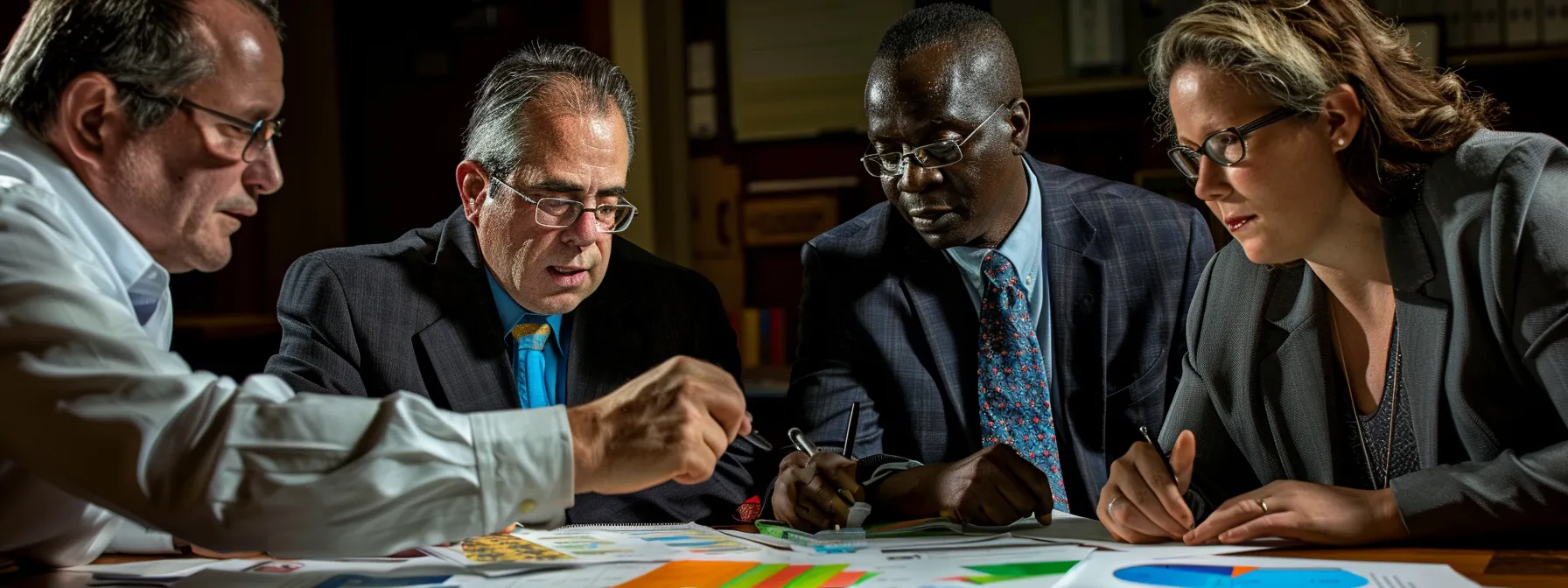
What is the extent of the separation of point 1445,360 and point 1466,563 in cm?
33

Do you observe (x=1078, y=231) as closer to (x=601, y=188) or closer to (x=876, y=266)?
A: (x=876, y=266)

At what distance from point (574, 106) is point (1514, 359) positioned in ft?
4.72

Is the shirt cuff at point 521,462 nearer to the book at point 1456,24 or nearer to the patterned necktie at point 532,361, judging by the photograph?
the patterned necktie at point 532,361

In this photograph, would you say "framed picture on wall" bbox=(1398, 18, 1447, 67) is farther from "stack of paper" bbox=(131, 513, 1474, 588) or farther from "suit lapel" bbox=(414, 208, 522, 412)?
"suit lapel" bbox=(414, 208, 522, 412)

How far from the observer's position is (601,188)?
211 cm

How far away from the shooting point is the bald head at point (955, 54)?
2.22 meters

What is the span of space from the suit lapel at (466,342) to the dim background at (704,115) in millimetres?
1789

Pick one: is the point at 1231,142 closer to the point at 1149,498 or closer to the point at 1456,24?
the point at 1149,498

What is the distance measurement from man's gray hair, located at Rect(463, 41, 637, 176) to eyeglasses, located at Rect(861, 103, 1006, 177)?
46 cm

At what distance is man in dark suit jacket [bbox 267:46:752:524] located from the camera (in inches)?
82.3

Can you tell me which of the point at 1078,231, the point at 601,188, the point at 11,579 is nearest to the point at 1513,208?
the point at 1078,231

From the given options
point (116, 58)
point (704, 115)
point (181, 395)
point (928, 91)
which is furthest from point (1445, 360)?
point (704, 115)

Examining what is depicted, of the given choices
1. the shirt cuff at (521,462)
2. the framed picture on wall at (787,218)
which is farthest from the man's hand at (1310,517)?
the framed picture on wall at (787,218)

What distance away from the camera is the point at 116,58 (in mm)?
1326
